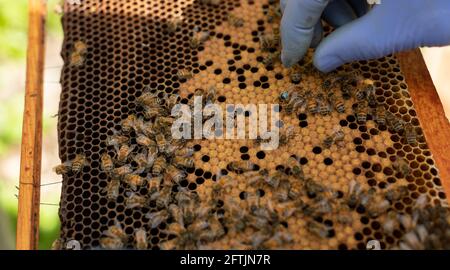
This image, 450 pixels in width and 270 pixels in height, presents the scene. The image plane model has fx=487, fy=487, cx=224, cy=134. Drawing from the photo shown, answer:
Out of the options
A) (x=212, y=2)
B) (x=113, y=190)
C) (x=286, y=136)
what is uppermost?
(x=212, y=2)

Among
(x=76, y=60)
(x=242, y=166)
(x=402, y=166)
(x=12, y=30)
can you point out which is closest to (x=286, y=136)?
(x=242, y=166)

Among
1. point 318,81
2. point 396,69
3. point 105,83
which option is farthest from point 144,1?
point 396,69

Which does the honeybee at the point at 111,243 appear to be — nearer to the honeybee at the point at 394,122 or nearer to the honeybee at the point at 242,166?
the honeybee at the point at 242,166

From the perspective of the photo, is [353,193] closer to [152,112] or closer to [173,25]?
[152,112]

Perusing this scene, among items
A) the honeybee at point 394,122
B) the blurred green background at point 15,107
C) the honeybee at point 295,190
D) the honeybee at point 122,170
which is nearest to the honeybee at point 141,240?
the honeybee at point 122,170

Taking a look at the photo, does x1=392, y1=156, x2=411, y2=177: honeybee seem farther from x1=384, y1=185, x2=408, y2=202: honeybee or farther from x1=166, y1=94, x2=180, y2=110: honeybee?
x1=166, y1=94, x2=180, y2=110: honeybee
